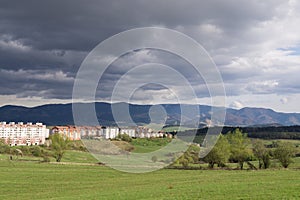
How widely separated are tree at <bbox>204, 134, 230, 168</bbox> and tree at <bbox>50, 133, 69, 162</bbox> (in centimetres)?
4440

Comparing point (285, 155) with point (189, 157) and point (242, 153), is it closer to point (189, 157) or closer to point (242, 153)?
point (242, 153)

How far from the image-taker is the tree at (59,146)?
105 meters

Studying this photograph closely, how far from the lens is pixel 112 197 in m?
28.6

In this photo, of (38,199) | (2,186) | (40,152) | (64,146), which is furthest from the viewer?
(40,152)

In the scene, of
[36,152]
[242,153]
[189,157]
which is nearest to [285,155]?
[242,153]

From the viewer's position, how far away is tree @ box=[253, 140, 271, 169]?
79750mm

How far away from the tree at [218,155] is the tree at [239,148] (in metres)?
3.11

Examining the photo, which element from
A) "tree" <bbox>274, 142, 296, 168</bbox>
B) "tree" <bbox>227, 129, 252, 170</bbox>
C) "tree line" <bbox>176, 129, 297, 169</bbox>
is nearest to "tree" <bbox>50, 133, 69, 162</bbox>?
"tree line" <bbox>176, 129, 297, 169</bbox>

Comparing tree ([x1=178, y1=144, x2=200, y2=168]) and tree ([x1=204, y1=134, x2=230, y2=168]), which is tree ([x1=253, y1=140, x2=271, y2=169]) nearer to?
tree ([x1=204, y1=134, x2=230, y2=168])

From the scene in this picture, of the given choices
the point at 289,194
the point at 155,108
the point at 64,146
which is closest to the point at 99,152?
the point at 64,146

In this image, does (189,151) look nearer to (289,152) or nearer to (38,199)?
(289,152)

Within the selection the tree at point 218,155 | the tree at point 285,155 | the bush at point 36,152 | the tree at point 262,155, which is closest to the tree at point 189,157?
the tree at point 218,155

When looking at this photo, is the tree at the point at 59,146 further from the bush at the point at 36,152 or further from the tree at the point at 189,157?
the tree at the point at 189,157

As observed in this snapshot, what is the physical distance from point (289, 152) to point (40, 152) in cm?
8503
